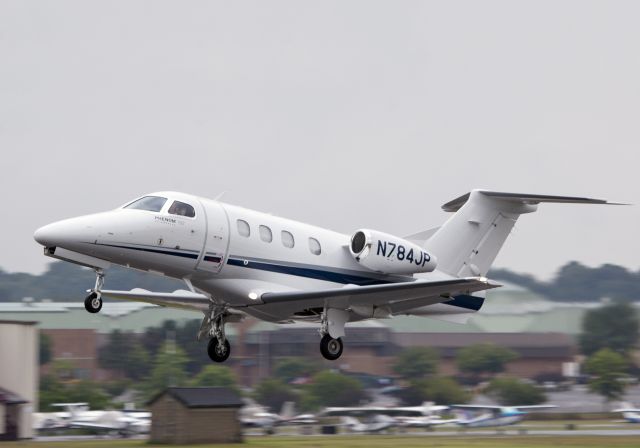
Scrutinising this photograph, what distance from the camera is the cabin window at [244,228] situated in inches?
985

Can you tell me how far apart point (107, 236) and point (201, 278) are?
261 cm

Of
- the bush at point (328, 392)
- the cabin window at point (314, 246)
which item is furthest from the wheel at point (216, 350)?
the bush at point (328, 392)

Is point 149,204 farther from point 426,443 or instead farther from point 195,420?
point 426,443

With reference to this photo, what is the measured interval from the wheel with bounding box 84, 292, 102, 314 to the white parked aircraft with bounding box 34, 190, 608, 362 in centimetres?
2

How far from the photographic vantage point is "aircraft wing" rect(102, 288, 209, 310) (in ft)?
90.3

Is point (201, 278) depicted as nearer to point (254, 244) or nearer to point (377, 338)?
point (254, 244)

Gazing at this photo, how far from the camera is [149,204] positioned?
951 inches

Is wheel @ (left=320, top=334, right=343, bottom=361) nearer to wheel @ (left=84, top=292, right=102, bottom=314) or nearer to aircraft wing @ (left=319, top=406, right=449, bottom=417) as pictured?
wheel @ (left=84, top=292, right=102, bottom=314)

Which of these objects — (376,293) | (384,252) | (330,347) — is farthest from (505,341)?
(376,293)

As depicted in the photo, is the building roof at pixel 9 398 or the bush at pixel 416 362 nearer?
the building roof at pixel 9 398

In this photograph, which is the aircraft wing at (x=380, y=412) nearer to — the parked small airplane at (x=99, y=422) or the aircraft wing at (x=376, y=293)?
the parked small airplane at (x=99, y=422)

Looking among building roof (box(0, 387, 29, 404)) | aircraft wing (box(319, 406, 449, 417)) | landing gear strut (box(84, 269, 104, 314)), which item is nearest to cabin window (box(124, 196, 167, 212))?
Result: landing gear strut (box(84, 269, 104, 314))

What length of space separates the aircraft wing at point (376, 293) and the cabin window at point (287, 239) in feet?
3.99

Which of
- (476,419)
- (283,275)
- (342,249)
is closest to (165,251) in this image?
(283,275)
